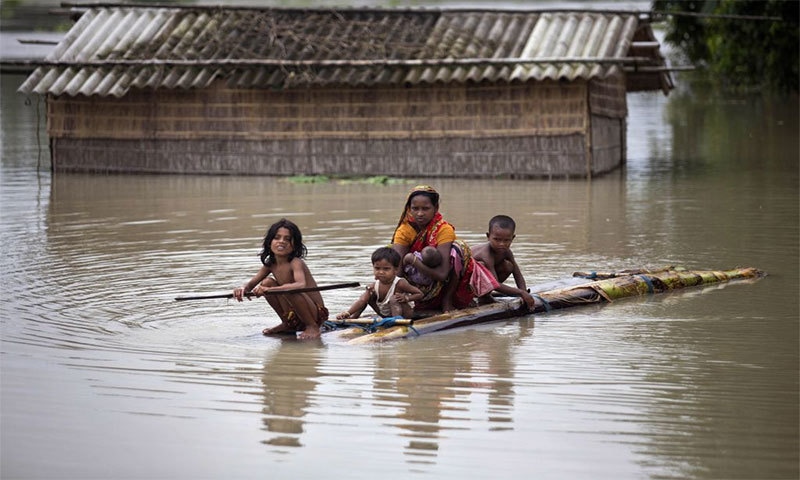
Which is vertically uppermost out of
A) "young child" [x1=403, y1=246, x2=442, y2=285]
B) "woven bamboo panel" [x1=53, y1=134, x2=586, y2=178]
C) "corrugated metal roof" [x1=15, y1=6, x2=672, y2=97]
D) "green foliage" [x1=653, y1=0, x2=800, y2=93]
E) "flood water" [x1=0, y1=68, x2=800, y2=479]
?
"green foliage" [x1=653, y1=0, x2=800, y2=93]

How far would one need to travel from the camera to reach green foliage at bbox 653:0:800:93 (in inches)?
978

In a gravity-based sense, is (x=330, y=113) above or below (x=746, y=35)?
below

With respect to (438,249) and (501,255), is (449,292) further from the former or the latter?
(501,255)

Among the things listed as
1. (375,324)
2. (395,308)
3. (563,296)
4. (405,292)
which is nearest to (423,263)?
(405,292)

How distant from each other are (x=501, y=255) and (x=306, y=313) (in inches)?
64.3

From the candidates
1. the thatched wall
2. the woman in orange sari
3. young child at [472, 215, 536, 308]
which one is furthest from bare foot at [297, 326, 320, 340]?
the thatched wall

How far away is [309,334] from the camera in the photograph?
694cm

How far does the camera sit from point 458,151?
17.7 meters

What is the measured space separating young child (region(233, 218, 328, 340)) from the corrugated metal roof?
32.2ft

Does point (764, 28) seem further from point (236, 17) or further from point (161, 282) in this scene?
point (161, 282)

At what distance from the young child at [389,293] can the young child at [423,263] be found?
162 millimetres

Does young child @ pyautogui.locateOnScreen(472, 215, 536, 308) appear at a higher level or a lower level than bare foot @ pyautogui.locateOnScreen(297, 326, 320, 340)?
higher

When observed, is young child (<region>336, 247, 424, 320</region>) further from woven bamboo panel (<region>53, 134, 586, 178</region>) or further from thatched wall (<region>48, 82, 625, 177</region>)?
woven bamboo panel (<region>53, 134, 586, 178</region>)

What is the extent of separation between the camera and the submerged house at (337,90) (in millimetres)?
17016
